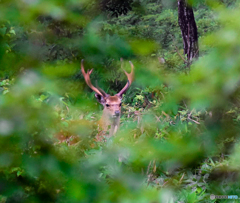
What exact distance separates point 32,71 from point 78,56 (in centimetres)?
22

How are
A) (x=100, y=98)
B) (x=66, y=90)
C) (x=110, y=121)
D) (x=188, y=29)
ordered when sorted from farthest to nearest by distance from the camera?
(x=188, y=29), (x=100, y=98), (x=110, y=121), (x=66, y=90)

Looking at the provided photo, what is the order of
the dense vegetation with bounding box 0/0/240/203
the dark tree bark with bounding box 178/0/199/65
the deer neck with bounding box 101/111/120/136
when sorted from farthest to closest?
the dark tree bark with bounding box 178/0/199/65 < the deer neck with bounding box 101/111/120/136 < the dense vegetation with bounding box 0/0/240/203

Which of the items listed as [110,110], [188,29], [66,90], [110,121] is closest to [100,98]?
[110,110]

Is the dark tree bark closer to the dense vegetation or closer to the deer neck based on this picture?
the deer neck

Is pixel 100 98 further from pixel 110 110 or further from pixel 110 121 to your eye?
pixel 110 121

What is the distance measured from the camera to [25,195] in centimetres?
82

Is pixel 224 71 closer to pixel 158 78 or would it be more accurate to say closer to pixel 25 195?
pixel 158 78

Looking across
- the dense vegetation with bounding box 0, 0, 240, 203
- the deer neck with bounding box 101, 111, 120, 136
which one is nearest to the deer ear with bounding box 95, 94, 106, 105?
the deer neck with bounding box 101, 111, 120, 136

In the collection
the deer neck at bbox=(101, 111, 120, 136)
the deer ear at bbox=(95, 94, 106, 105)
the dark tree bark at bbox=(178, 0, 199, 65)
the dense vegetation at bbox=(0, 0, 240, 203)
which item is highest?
the dense vegetation at bbox=(0, 0, 240, 203)

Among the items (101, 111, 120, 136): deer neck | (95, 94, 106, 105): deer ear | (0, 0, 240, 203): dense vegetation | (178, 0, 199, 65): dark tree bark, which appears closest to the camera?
(0, 0, 240, 203): dense vegetation

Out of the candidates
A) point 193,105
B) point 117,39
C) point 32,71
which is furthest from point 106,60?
point 193,105

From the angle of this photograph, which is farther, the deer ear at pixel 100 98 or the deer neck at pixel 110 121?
the deer ear at pixel 100 98

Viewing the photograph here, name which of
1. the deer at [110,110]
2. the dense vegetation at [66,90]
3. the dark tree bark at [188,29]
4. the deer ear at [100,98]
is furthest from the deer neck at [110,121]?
the dense vegetation at [66,90]

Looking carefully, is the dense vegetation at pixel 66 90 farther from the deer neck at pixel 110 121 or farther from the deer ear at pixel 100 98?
the deer ear at pixel 100 98
